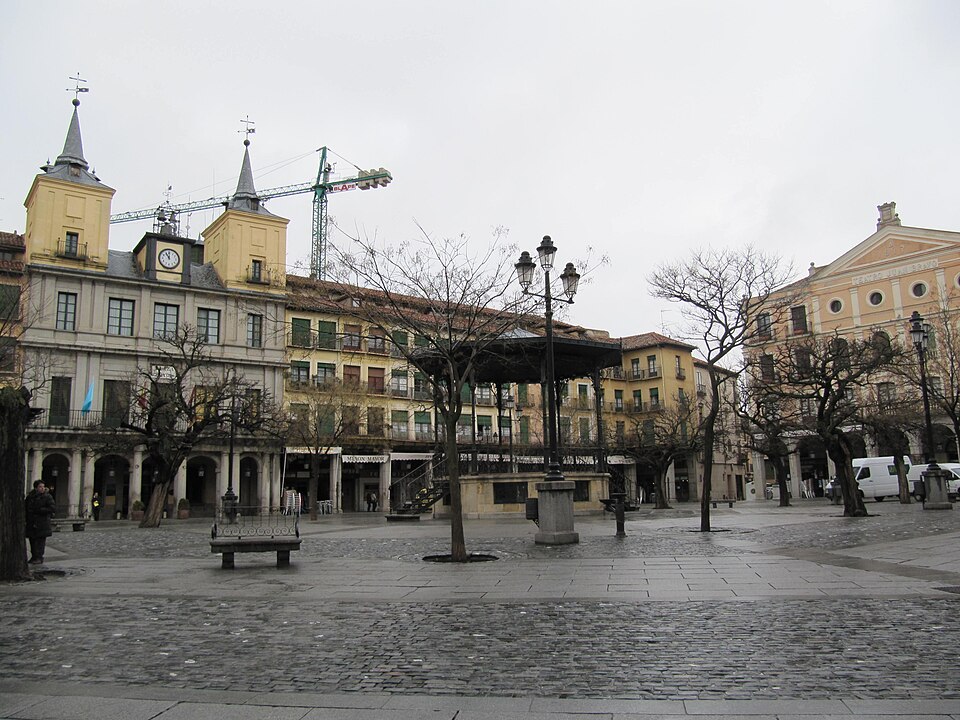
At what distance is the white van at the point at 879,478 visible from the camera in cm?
4303

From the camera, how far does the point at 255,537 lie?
13.5 metres

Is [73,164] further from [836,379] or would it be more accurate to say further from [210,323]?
[836,379]

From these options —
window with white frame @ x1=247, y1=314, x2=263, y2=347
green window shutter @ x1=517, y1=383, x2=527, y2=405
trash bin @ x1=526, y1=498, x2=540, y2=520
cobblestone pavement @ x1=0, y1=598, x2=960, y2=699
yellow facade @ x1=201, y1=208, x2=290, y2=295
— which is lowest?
cobblestone pavement @ x1=0, y1=598, x2=960, y2=699

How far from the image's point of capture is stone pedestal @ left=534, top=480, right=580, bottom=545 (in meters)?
16.1

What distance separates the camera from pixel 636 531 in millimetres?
20266

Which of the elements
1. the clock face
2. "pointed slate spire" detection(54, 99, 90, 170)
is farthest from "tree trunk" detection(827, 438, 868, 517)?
"pointed slate spire" detection(54, 99, 90, 170)

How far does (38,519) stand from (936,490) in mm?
26285

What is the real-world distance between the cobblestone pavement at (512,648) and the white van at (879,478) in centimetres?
3917

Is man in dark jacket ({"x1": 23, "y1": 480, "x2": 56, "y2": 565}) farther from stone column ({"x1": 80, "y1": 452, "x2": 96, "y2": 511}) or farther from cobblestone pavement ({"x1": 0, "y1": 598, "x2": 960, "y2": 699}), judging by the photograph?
stone column ({"x1": 80, "y1": 452, "x2": 96, "y2": 511})

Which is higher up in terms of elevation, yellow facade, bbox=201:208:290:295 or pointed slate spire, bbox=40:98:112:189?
pointed slate spire, bbox=40:98:112:189

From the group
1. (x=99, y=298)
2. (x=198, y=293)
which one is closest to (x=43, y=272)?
(x=99, y=298)

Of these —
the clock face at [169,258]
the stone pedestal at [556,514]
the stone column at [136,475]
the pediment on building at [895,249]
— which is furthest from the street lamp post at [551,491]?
the pediment on building at [895,249]

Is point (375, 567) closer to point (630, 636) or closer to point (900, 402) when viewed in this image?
point (630, 636)

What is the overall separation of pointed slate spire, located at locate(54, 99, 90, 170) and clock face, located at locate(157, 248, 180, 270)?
7.17m
